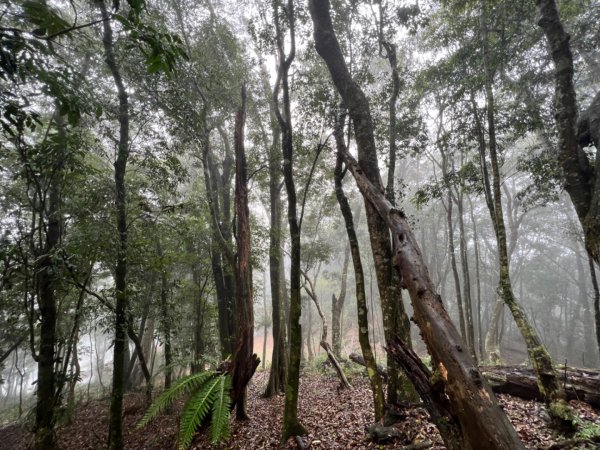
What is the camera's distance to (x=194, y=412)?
3684 millimetres

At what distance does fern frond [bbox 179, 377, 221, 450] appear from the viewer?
3.47 meters

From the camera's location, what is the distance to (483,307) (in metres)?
38.5

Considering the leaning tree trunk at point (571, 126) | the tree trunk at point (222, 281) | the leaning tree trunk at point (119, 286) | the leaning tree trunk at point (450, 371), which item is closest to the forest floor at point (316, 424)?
the leaning tree trunk at point (119, 286)

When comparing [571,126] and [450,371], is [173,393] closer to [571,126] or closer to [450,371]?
[450,371]

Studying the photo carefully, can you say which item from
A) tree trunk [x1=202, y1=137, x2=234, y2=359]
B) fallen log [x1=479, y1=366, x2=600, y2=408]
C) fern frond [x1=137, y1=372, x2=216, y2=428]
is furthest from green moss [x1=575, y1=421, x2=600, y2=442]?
tree trunk [x1=202, y1=137, x2=234, y2=359]

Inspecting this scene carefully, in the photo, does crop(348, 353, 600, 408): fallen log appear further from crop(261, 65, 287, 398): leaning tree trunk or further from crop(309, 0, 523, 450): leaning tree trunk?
crop(261, 65, 287, 398): leaning tree trunk

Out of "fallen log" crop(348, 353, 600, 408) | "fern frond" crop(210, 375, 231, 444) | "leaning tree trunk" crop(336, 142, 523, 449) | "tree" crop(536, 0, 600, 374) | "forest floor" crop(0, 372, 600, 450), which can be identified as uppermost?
"tree" crop(536, 0, 600, 374)

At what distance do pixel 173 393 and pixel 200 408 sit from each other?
53 centimetres

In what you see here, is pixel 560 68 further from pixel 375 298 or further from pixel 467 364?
pixel 375 298

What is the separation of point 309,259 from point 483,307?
32.4 meters

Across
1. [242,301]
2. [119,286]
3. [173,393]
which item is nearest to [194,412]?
[173,393]

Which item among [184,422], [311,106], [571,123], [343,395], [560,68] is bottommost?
[343,395]

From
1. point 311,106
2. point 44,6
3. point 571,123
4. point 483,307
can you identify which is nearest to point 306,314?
point 483,307

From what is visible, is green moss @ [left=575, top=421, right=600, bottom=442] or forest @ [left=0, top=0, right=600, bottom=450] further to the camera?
green moss @ [left=575, top=421, right=600, bottom=442]
